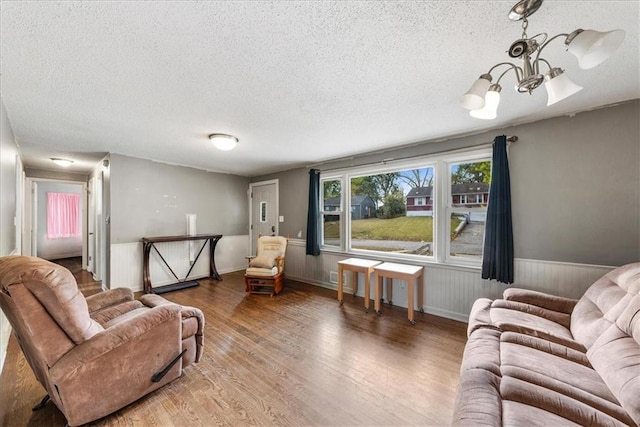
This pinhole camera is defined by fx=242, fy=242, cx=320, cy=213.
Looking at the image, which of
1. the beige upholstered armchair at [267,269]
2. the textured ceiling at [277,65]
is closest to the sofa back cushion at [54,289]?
the textured ceiling at [277,65]

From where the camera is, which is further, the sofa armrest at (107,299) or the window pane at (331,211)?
the window pane at (331,211)

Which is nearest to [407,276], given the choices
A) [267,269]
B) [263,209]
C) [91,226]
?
[267,269]

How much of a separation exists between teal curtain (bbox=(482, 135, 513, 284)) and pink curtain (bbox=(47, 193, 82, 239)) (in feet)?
32.6

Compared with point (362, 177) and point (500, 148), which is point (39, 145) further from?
point (500, 148)

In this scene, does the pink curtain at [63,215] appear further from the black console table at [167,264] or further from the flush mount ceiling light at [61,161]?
the black console table at [167,264]

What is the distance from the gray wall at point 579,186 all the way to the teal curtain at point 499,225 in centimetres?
12

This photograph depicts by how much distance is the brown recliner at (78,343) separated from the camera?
4.18ft

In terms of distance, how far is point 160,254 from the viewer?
173 inches

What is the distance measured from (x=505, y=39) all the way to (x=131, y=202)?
201 inches

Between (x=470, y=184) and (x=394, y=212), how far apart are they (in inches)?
42.8

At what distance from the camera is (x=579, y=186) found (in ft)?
7.73

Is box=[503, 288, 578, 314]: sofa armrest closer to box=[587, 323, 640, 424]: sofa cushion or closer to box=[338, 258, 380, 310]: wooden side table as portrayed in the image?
box=[587, 323, 640, 424]: sofa cushion

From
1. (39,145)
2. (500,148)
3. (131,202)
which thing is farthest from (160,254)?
(500,148)

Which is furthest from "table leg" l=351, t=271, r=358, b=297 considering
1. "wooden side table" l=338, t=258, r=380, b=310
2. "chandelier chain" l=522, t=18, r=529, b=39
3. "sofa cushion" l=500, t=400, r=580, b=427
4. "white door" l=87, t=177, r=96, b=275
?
"white door" l=87, t=177, r=96, b=275
